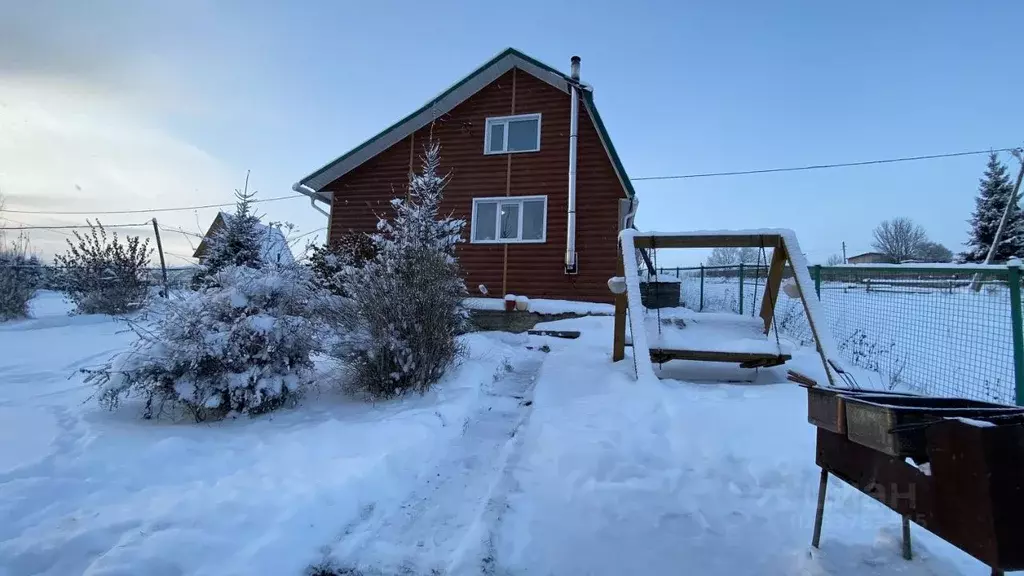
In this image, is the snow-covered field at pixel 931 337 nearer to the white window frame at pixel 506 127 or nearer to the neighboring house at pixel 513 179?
the neighboring house at pixel 513 179

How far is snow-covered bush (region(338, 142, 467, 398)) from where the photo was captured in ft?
15.6

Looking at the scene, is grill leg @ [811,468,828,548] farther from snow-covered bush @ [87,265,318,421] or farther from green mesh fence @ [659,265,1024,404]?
snow-covered bush @ [87,265,318,421]

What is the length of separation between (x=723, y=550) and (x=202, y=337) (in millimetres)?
4142

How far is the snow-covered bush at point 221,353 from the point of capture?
3.83 m

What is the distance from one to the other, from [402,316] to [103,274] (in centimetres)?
1049

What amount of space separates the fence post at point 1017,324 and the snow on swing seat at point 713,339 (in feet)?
5.96

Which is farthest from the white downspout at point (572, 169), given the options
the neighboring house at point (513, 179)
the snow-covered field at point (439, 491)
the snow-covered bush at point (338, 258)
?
the snow-covered field at point (439, 491)

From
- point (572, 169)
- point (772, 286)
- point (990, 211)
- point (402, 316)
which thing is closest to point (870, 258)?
point (990, 211)

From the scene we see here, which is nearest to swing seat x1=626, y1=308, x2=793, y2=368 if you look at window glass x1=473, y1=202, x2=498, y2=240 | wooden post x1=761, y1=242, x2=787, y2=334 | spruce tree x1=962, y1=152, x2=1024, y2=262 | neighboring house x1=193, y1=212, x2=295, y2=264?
wooden post x1=761, y1=242, x2=787, y2=334

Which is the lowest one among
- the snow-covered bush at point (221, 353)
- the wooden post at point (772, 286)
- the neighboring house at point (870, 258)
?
the snow-covered bush at point (221, 353)

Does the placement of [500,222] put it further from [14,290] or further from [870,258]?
[870,258]

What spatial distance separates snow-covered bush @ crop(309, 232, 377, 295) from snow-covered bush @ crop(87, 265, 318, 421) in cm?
80

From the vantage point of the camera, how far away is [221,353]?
3852 millimetres

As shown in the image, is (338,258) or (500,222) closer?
(338,258)
